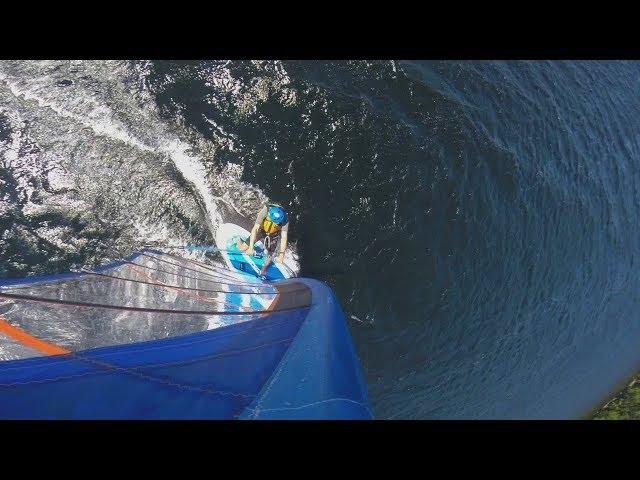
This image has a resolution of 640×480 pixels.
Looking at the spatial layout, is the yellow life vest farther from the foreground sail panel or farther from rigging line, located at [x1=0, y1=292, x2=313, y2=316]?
the foreground sail panel

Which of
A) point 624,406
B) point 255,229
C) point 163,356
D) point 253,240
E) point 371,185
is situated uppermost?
point 371,185

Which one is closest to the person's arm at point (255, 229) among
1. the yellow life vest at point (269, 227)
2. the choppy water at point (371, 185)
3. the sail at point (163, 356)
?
the yellow life vest at point (269, 227)

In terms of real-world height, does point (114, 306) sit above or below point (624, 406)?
above

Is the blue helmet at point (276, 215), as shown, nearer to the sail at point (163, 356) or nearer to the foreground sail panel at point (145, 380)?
the sail at point (163, 356)

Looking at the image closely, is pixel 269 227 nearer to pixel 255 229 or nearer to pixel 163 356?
pixel 255 229

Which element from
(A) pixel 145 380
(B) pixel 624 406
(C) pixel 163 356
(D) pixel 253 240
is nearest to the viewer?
(A) pixel 145 380

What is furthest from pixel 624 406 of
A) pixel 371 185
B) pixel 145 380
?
pixel 145 380

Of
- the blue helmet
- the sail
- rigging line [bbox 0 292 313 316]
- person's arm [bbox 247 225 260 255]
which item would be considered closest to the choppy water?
person's arm [bbox 247 225 260 255]
